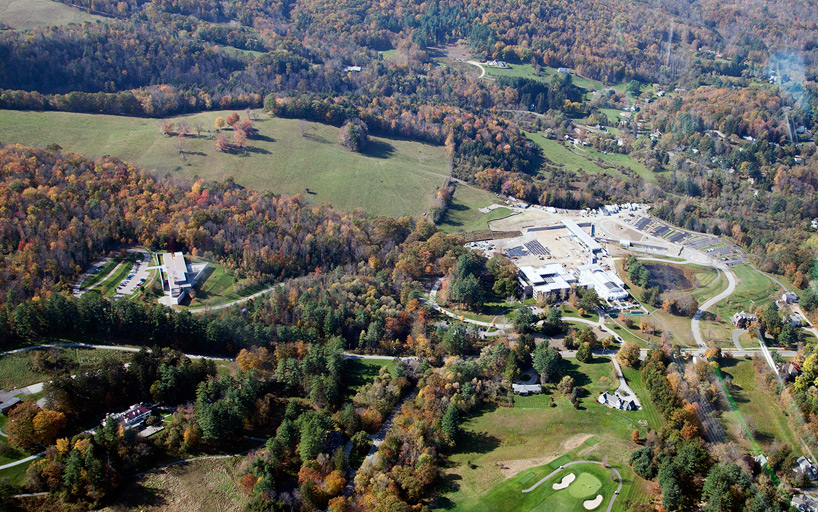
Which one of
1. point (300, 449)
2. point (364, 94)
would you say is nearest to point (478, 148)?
point (364, 94)

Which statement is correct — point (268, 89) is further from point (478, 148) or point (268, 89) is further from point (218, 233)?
point (218, 233)

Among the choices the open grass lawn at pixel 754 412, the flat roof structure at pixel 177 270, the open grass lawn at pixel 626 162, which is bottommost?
the open grass lawn at pixel 754 412

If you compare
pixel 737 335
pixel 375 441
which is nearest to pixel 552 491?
pixel 375 441

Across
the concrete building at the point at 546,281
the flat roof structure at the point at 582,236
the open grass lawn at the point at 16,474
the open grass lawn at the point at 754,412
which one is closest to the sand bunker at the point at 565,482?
the open grass lawn at the point at 754,412

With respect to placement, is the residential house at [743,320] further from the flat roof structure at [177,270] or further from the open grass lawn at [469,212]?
the flat roof structure at [177,270]

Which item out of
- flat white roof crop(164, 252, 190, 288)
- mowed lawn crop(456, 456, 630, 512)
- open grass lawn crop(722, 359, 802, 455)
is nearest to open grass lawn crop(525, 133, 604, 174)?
open grass lawn crop(722, 359, 802, 455)

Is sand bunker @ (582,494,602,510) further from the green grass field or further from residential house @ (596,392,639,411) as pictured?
the green grass field
